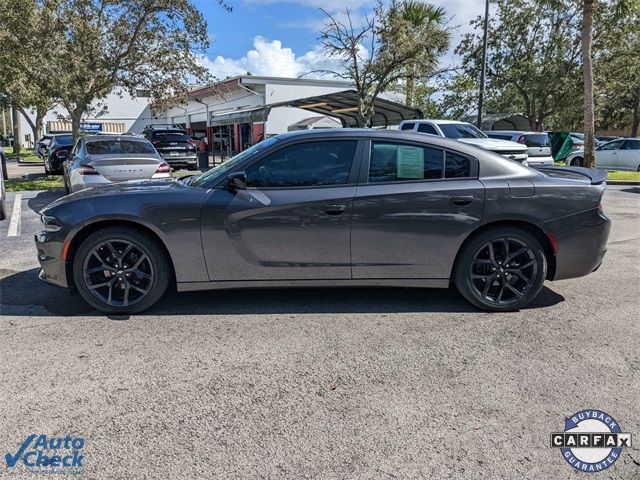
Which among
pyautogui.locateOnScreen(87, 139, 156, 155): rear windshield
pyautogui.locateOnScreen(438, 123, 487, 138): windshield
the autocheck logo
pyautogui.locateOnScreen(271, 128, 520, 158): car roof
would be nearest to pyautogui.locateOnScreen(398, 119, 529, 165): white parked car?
pyautogui.locateOnScreen(438, 123, 487, 138): windshield

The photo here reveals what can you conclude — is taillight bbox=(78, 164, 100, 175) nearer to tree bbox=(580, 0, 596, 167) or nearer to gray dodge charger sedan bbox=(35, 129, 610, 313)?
gray dodge charger sedan bbox=(35, 129, 610, 313)

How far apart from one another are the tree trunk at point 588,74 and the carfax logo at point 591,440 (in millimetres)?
15252

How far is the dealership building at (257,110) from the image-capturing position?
20.0 metres

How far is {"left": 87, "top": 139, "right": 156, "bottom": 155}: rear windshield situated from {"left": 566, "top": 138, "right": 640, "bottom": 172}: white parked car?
15.6 meters

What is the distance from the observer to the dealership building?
20.0 metres

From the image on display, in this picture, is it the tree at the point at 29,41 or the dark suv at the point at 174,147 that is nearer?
the tree at the point at 29,41

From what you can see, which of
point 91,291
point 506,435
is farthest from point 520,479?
point 91,291

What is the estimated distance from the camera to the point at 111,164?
910 cm

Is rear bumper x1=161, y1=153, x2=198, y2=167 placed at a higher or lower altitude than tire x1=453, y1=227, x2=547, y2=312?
higher

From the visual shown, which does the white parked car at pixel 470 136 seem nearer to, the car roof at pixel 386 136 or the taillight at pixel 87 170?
the taillight at pixel 87 170

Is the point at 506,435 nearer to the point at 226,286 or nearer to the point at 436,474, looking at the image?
the point at 436,474

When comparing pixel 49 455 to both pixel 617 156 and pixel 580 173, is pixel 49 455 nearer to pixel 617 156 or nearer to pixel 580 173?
pixel 580 173

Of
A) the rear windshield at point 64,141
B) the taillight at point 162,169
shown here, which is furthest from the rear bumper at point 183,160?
the taillight at point 162,169

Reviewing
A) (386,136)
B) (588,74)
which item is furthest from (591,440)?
(588,74)
